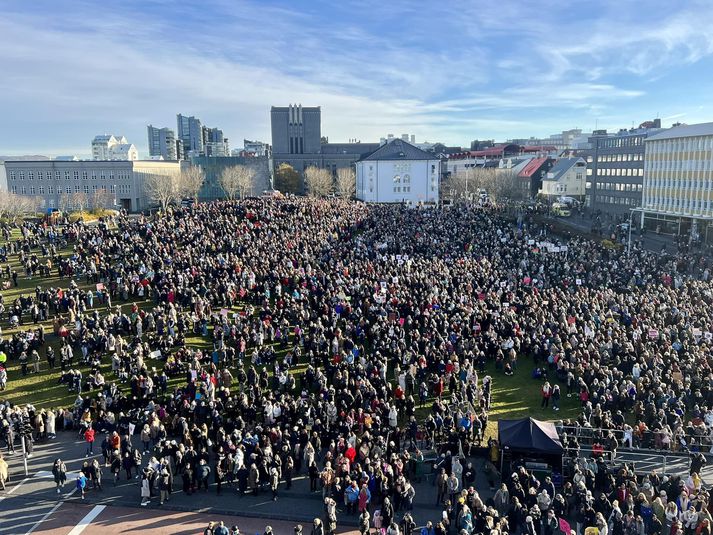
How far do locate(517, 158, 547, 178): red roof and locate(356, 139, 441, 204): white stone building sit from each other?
80.6ft

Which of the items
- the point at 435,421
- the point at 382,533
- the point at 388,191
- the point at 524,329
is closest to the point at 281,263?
the point at 524,329

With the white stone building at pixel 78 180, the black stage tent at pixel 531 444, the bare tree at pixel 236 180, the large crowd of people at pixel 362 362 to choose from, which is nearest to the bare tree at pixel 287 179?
the bare tree at pixel 236 180

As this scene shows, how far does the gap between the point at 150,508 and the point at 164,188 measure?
6405 cm

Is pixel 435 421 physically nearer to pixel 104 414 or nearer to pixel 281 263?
pixel 104 414

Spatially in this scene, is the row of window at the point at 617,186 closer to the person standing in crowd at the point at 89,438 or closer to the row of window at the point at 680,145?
the row of window at the point at 680,145

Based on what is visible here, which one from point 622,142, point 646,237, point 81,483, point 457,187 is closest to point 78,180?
point 457,187

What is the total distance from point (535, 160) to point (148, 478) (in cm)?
10791

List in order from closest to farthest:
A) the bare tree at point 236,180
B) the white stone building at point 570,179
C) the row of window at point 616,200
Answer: the row of window at point 616,200, the bare tree at point 236,180, the white stone building at point 570,179

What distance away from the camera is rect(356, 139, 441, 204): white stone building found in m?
91.2

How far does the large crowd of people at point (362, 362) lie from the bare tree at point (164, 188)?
1323 inches

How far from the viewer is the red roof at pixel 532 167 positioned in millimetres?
107062

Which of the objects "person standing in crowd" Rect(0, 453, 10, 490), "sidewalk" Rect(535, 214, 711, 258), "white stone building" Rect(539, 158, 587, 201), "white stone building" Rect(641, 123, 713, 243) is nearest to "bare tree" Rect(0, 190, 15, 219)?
"person standing in crowd" Rect(0, 453, 10, 490)

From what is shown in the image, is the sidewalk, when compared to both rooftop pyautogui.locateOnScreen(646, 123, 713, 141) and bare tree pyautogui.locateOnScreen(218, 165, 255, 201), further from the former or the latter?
bare tree pyautogui.locateOnScreen(218, 165, 255, 201)

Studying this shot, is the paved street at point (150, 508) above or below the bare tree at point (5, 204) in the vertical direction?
below
